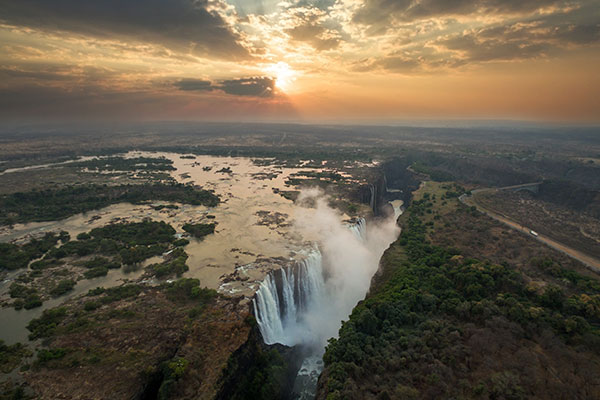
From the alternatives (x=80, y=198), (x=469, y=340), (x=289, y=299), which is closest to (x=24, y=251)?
(x=80, y=198)

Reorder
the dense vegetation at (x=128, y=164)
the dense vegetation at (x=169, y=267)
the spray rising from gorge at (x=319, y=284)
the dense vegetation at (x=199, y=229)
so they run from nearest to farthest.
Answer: the spray rising from gorge at (x=319, y=284) < the dense vegetation at (x=169, y=267) < the dense vegetation at (x=199, y=229) < the dense vegetation at (x=128, y=164)

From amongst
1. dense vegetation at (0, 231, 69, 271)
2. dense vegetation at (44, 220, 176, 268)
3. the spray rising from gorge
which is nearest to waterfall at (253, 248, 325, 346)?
the spray rising from gorge

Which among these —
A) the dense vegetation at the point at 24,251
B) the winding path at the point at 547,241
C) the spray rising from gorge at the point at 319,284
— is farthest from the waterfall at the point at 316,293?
the dense vegetation at the point at 24,251

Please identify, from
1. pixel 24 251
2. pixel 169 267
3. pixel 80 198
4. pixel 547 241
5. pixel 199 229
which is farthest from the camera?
pixel 80 198

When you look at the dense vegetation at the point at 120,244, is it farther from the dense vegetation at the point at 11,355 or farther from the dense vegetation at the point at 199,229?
the dense vegetation at the point at 11,355

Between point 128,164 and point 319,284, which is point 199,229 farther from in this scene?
point 128,164

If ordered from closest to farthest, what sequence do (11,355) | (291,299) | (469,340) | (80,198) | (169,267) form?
(11,355), (469,340), (169,267), (291,299), (80,198)

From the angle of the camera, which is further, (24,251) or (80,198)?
(80,198)
